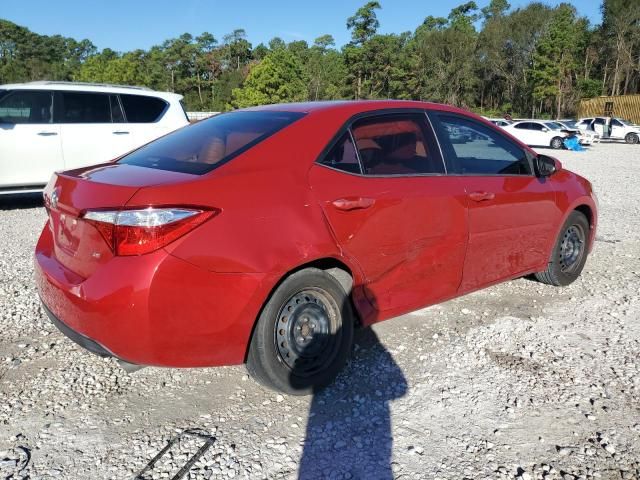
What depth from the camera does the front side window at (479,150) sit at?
144 inches

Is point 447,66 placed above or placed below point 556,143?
above

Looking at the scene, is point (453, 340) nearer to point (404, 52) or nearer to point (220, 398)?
point (220, 398)

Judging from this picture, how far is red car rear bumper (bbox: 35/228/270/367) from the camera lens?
234 cm

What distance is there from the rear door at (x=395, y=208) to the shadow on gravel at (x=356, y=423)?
393 mm

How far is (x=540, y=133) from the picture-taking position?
2662 centimetres

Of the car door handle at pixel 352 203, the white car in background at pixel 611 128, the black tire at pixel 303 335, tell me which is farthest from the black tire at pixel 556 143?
the black tire at pixel 303 335

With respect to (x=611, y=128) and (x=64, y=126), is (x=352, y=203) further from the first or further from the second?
(x=611, y=128)

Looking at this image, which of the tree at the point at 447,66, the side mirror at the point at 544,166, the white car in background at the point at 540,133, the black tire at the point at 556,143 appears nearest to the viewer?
the side mirror at the point at 544,166

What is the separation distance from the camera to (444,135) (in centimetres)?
365

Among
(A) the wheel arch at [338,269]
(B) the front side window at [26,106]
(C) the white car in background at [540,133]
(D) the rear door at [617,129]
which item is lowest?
(A) the wheel arch at [338,269]

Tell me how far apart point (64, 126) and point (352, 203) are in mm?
6585

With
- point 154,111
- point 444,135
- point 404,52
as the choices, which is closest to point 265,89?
point 404,52

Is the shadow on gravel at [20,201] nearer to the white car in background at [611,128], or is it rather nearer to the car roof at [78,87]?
the car roof at [78,87]

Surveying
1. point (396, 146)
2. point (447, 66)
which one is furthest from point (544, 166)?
point (447, 66)
